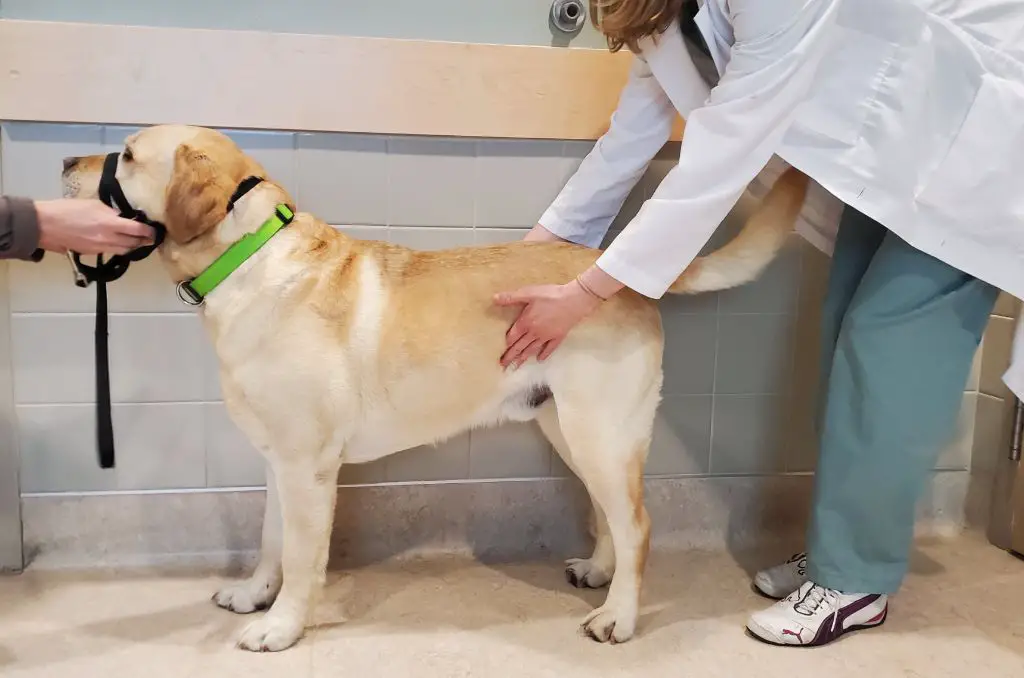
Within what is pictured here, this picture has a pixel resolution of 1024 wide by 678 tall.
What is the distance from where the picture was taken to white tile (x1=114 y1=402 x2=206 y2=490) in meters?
1.56

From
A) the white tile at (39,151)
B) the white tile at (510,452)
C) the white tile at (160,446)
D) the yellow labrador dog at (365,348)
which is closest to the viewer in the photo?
the yellow labrador dog at (365,348)

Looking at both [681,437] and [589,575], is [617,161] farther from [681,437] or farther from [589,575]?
[589,575]

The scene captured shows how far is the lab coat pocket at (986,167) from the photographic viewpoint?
1.20m

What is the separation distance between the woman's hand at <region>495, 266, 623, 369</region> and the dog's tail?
0.18 metres

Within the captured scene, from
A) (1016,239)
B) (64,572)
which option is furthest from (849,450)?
(64,572)

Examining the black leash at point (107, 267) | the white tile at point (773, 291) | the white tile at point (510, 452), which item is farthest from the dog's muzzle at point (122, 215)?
the white tile at point (773, 291)

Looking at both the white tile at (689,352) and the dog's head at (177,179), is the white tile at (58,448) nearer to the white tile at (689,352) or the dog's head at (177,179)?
the dog's head at (177,179)

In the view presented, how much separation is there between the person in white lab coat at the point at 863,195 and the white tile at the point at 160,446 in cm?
65

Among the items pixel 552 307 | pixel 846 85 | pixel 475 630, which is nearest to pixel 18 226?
pixel 552 307

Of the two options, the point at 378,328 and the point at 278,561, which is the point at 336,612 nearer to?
the point at 278,561

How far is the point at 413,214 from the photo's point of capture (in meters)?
1.58

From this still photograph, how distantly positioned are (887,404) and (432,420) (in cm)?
70

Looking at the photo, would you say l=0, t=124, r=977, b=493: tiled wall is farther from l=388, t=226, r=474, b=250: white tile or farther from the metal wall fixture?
the metal wall fixture

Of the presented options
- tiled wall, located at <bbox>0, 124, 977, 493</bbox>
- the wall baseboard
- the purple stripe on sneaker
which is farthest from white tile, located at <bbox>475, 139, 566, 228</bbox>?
the purple stripe on sneaker
